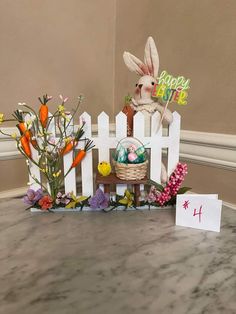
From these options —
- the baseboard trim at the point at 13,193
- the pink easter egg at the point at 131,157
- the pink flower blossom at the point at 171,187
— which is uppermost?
the pink easter egg at the point at 131,157

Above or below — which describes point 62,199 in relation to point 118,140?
below

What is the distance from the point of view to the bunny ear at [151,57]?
73 cm

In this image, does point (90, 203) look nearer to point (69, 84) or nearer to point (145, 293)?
point (145, 293)

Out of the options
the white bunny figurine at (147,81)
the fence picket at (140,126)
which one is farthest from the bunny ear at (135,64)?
the fence picket at (140,126)

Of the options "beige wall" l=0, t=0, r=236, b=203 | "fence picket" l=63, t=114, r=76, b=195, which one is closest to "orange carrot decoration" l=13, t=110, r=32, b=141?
"fence picket" l=63, t=114, r=76, b=195

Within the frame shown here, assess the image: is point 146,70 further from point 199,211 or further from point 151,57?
point 199,211

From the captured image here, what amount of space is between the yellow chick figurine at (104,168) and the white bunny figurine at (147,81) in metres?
0.16

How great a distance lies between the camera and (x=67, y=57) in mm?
1023

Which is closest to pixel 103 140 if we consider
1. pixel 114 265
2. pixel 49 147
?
pixel 49 147

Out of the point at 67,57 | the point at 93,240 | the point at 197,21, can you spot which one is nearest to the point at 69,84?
the point at 67,57

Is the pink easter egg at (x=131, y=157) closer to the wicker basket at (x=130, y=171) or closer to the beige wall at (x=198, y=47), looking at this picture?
the wicker basket at (x=130, y=171)

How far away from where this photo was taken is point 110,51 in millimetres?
1160

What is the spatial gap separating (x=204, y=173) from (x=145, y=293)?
0.57m

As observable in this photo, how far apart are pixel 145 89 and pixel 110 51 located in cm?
49
